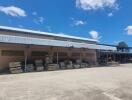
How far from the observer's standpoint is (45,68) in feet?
65.5

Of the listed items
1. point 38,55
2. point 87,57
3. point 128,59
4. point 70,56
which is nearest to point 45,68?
point 38,55

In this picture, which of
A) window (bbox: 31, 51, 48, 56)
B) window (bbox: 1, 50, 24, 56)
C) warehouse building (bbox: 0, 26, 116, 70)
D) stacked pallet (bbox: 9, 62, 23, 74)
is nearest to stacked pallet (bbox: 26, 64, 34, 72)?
warehouse building (bbox: 0, 26, 116, 70)

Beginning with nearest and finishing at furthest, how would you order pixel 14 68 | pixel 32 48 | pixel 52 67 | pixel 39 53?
pixel 14 68 → pixel 52 67 → pixel 32 48 → pixel 39 53

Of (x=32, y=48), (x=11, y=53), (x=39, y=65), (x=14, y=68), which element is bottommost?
(x=14, y=68)

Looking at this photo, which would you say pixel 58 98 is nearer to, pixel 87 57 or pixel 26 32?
pixel 26 32

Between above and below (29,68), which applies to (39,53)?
above

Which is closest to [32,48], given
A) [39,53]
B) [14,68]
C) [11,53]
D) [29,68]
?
[39,53]

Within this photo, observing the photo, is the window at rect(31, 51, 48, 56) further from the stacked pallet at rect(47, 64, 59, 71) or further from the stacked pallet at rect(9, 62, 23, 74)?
the stacked pallet at rect(9, 62, 23, 74)

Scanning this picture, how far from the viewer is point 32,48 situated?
68.7ft

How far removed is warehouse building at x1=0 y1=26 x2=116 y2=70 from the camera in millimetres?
17344

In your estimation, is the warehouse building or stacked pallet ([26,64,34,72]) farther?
stacked pallet ([26,64,34,72])

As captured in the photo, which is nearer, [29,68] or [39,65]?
[29,68]

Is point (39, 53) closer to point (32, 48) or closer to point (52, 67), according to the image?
point (32, 48)

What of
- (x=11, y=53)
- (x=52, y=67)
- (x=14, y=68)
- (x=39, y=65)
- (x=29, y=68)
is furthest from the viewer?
(x=52, y=67)
